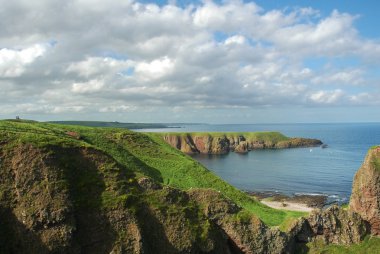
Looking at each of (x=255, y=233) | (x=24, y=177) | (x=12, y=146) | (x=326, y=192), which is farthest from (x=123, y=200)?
(x=326, y=192)

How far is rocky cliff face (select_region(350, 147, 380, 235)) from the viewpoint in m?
26.2

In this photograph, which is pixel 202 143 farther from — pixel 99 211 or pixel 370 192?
pixel 99 211

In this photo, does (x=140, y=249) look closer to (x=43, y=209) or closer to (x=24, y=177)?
(x=43, y=209)

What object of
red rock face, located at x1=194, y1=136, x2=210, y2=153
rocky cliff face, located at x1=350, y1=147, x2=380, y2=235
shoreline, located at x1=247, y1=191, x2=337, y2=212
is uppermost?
rocky cliff face, located at x1=350, y1=147, x2=380, y2=235

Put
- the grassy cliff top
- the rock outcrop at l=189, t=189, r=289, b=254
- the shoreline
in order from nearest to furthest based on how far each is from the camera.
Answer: the rock outcrop at l=189, t=189, r=289, b=254 → the grassy cliff top → the shoreline

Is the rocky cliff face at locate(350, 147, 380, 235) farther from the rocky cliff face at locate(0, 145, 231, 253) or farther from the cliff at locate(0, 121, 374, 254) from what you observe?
the rocky cliff face at locate(0, 145, 231, 253)

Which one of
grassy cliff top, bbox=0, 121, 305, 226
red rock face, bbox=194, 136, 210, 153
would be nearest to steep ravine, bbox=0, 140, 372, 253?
grassy cliff top, bbox=0, 121, 305, 226

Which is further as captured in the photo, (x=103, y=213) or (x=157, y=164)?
(x=157, y=164)

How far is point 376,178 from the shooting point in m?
26.7

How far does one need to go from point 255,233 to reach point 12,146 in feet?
46.1

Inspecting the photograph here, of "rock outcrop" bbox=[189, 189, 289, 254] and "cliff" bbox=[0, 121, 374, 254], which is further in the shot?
"rock outcrop" bbox=[189, 189, 289, 254]

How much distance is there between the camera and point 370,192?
2677 cm

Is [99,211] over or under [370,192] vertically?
over

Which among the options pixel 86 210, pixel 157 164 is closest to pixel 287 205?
pixel 157 164
